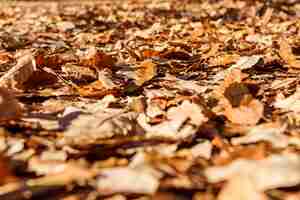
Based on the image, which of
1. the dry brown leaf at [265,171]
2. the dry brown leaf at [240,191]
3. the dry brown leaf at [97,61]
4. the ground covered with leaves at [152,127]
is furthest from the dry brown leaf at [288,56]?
the dry brown leaf at [240,191]

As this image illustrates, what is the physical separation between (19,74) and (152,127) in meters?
0.52

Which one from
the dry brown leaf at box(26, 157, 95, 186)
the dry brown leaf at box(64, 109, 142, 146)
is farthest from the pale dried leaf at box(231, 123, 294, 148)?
the dry brown leaf at box(26, 157, 95, 186)

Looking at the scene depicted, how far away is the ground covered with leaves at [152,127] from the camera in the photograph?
851 mm

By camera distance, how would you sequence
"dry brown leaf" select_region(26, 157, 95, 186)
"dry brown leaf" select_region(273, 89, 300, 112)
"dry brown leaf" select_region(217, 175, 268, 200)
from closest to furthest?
"dry brown leaf" select_region(217, 175, 268, 200)
"dry brown leaf" select_region(26, 157, 95, 186)
"dry brown leaf" select_region(273, 89, 300, 112)

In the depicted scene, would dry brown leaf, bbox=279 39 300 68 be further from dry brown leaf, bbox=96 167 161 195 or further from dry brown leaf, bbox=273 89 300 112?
dry brown leaf, bbox=96 167 161 195

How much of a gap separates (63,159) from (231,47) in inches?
59.2

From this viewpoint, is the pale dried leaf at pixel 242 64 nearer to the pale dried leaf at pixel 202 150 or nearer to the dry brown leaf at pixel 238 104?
the dry brown leaf at pixel 238 104

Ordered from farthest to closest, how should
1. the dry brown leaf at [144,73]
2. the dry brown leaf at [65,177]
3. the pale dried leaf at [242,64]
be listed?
the pale dried leaf at [242,64]
the dry brown leaf at [144,73]
the dry brown leaf at [65,177]

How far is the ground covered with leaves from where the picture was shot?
851 mm

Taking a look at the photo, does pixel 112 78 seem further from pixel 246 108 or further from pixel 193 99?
pixel 246 108

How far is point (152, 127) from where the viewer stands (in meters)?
1.15


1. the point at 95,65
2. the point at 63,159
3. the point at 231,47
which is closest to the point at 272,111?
the point at 63,159

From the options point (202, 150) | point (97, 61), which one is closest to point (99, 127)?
point (202, 150)

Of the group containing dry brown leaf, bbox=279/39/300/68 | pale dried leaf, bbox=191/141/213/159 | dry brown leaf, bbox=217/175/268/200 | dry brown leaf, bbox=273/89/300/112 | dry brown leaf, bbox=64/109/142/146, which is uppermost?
dry brown leaf, bbox=217/175/268/200
